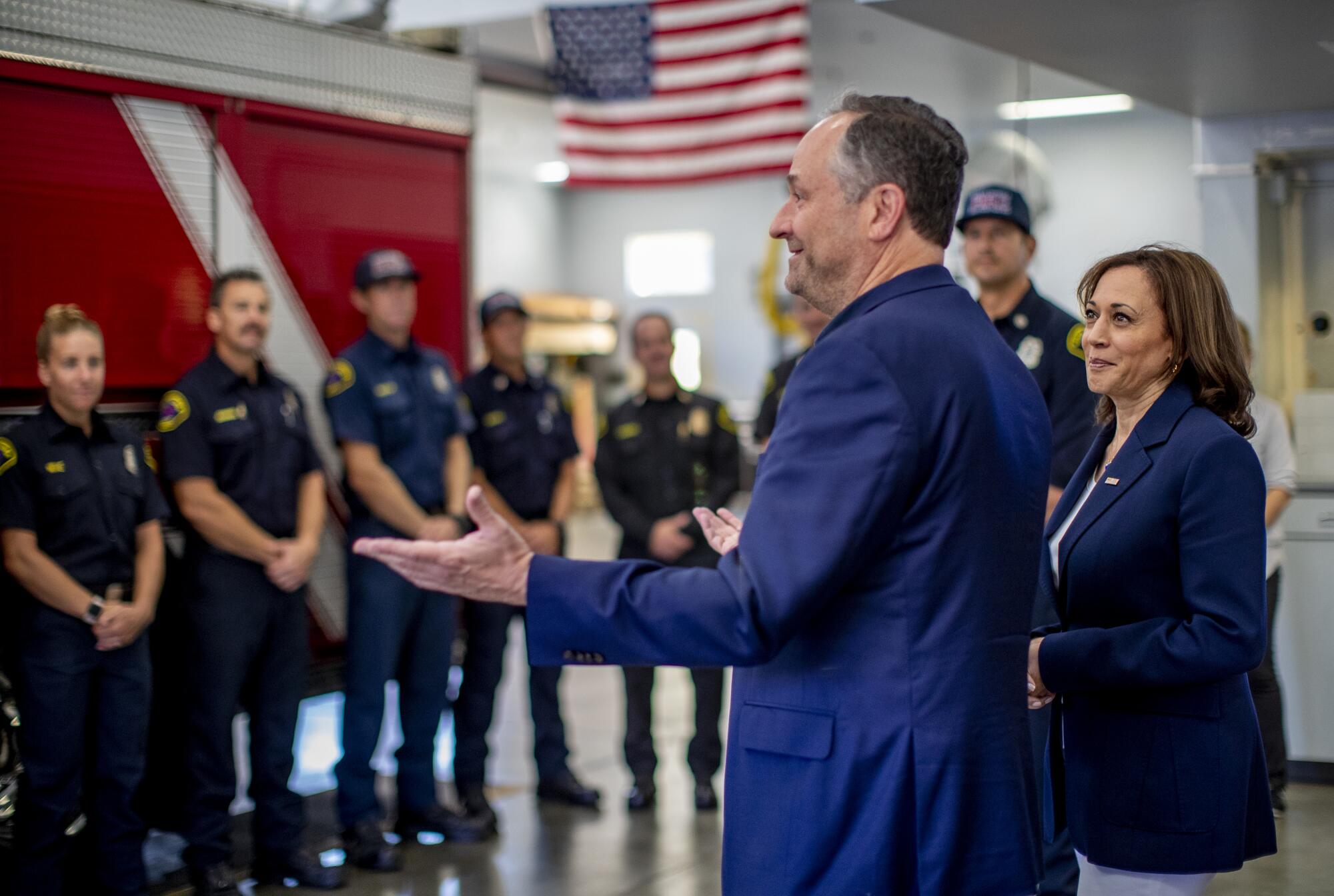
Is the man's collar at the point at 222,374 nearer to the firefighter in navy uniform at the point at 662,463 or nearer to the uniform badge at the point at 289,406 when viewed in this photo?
the uniform badge at the point at 289,406

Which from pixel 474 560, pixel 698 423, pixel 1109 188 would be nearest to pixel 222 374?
pixel 698 423

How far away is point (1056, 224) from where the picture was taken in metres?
8.41

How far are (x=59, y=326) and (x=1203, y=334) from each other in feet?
10.2

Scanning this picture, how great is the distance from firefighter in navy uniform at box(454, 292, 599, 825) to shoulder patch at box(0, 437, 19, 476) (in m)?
1.88

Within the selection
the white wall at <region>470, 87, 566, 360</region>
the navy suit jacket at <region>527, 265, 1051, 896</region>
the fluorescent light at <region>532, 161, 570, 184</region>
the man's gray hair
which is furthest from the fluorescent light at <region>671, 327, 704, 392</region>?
the navy suit jacket at <region>527, 265, 1051, 896</region>

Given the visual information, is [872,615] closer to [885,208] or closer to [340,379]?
[885,208]

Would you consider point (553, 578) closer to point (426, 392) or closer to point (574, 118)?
point (426, 392)

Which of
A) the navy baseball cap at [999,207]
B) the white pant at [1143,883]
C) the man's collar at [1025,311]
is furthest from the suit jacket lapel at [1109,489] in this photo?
the navy baseball cap at [999,207]

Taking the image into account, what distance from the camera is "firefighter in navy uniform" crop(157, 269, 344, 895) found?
4184mm

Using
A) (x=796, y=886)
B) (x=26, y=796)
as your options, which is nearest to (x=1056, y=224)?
(x=26, y=796)

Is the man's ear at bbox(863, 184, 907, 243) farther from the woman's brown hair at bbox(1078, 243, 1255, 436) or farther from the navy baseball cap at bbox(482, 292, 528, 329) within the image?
the navy baseball cap at bbox(482, 292, 528, 329)

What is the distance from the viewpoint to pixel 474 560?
176 cm

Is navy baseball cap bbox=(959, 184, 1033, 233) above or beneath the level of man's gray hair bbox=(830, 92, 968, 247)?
above

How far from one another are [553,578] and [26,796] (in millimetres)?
2714
